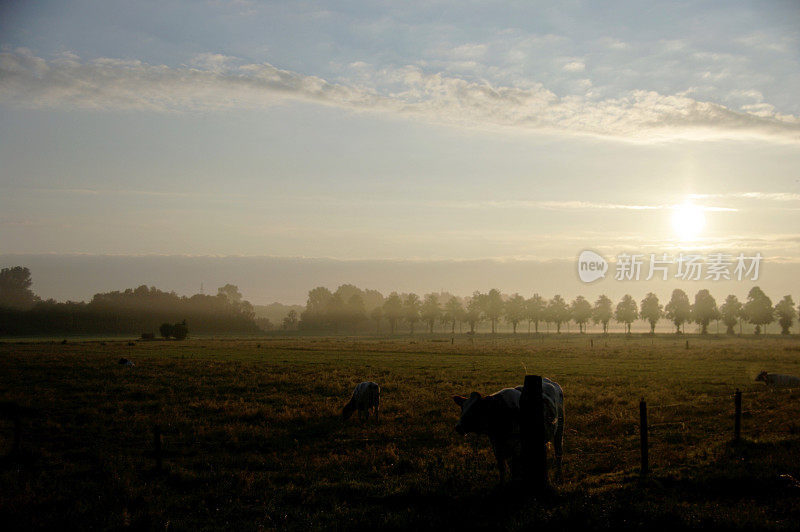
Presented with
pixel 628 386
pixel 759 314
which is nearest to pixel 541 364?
pixel 628 386

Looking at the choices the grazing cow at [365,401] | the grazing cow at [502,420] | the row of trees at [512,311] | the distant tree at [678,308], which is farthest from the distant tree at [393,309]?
the grazing cow at [502,420]

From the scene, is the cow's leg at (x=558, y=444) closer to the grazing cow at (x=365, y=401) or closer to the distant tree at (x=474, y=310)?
the grazing cow at (x=365, y=401)

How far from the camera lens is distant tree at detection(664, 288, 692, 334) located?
505ft

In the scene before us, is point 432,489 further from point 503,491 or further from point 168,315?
point 168,315

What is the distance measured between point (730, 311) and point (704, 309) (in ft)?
21.7

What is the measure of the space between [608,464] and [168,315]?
164108 mm

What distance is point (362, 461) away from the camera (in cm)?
1434

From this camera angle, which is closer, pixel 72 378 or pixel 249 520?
pixel 249 520

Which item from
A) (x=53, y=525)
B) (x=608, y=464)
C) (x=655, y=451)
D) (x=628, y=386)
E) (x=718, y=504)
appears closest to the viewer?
(x=718, y=504)

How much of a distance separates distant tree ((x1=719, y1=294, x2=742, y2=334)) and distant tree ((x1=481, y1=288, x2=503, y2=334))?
64391 mm

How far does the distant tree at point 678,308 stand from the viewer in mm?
154000

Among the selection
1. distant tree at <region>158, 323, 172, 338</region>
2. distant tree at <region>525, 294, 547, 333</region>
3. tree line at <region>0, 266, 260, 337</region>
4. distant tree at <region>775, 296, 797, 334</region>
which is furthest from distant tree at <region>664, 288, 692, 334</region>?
distant tree at <region>158, 323, 172, 338</region>

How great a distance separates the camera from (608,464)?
13195 millimetres

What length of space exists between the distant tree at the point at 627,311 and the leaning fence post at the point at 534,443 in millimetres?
166834
